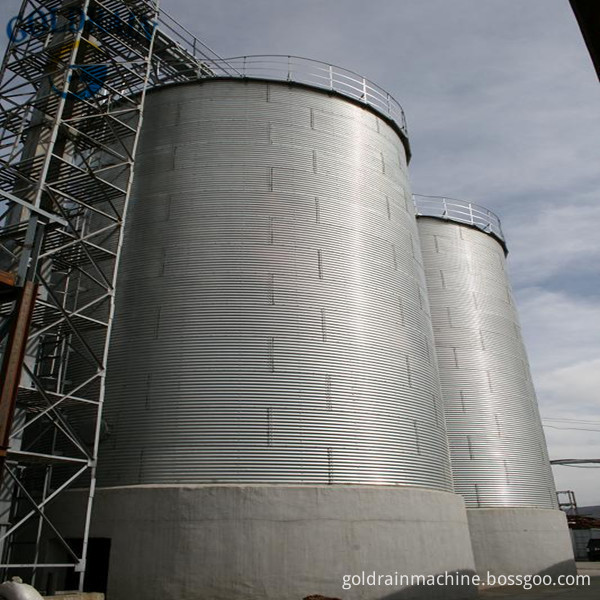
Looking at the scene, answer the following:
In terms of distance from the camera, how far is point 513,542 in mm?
24688

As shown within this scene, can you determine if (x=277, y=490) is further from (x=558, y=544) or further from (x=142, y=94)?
(x=558, y=544)

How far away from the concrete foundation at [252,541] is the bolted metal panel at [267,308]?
586 millimetres

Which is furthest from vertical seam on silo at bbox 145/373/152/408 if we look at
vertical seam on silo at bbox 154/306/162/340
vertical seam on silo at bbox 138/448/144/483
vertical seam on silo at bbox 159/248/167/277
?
vertical seam on silo at bbox 159/248/167/277

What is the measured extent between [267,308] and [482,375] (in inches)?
558

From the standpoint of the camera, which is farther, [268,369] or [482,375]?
[482,375]

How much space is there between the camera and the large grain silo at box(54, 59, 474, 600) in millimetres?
15047

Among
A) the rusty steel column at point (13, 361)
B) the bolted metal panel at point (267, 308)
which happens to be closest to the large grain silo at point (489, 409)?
the bolted metal panel at point (267, 308)

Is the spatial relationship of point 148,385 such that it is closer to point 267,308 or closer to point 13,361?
point 267,308

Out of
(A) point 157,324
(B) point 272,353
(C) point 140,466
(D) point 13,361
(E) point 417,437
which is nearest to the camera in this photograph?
(D) point 13,361

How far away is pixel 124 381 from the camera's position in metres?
17.5

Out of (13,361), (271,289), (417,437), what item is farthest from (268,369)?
(13,361)

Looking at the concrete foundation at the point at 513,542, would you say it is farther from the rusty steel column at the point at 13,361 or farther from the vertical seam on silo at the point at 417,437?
the rusty steel column at the point at 13,361

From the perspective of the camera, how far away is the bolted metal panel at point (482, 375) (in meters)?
26.0

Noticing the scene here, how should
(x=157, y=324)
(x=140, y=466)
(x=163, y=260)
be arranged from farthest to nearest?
(x=163, y=260) → (x=157, y=324) → (x=140, y=466)
